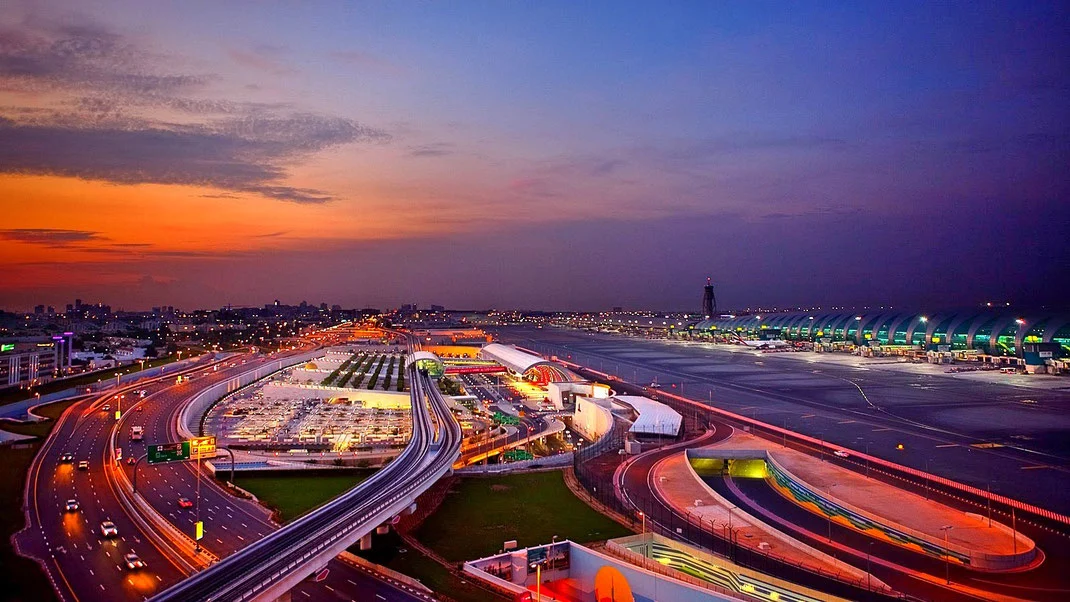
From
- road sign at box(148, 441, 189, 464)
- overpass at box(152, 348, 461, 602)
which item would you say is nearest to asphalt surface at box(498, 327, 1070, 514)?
overpass at box(152, 348, 461, 602)

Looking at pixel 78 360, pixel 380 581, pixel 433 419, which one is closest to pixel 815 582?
pixel 380 581

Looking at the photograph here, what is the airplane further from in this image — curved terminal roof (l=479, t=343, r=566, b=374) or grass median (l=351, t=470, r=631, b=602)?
grass median (l=351, t=470, r=631, b=602)

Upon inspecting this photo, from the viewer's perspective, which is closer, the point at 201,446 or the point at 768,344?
the point at 201,446

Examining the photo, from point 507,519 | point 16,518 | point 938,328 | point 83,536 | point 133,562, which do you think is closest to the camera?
point 133,562

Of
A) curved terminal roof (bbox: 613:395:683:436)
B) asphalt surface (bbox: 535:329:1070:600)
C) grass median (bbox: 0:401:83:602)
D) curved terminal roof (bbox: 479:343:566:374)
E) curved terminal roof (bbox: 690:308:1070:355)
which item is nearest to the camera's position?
asphalt surface (bbox: 535:329:1070:600)

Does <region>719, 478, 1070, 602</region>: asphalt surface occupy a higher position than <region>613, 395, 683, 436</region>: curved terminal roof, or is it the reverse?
Result: <region>613, 395, 683, 436</region>: curved terminal roof

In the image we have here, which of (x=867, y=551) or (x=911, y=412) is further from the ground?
(x=911, y=412)

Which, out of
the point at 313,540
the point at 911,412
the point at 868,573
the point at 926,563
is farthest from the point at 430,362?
the point at 868,573

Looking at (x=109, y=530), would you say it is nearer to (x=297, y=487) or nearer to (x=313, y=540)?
(x=297, y=487)
